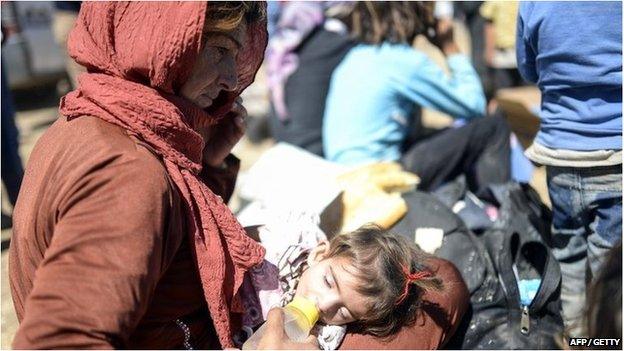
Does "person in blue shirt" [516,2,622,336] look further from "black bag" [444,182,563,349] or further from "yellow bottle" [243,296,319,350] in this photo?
"yellow bottle" [243,296,319,350]

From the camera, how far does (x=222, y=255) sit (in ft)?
5.30

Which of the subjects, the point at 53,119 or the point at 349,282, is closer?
the point at 349,282

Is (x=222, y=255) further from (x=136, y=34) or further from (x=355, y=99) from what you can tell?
(x=355, y=99)

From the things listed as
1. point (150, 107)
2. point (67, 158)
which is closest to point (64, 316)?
point (67, 158)

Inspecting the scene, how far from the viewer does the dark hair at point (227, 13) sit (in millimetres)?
1568

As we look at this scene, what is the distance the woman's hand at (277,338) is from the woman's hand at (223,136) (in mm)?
604

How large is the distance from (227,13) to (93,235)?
0.61 m

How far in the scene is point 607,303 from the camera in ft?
4.87

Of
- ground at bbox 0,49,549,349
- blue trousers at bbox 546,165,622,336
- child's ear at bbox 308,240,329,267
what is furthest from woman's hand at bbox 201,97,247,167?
ground at bbox 0,49,549,349

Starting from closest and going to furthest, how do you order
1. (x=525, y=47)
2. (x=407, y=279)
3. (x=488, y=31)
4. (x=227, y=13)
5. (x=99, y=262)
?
(x=99, y=262) → (x=227, y=13) → (x=407, y=279) → (x=525, y=47) → (x=488, y=31)

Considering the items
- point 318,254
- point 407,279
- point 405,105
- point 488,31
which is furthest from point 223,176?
point 488,31

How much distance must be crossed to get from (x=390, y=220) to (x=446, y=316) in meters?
0.53

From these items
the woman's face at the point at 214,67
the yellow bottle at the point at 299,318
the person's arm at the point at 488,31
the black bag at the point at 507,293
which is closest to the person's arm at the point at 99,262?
the woman's face at the point at 214,67

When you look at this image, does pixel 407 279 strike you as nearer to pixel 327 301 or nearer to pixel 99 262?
pixel 327 301
